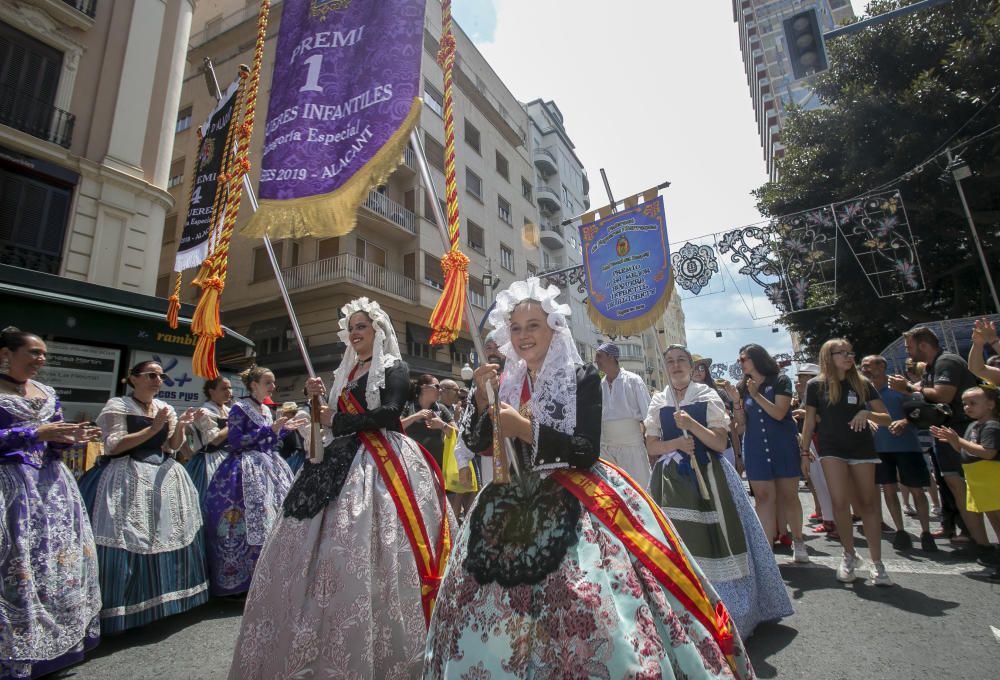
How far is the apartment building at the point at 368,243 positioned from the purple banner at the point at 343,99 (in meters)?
13.5

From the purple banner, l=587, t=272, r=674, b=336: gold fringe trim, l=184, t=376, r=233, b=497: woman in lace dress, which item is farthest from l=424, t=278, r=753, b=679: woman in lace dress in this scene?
l=184, t=376, r=233, b=497: woman in lace dress

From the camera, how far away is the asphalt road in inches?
106

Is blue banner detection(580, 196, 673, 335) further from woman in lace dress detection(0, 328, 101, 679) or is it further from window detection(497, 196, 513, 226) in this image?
window detection(497, 196, 513, 226)

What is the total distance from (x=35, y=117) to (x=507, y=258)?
19.3 m

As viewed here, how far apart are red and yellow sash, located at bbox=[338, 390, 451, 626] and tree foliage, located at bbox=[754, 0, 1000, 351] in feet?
43.4

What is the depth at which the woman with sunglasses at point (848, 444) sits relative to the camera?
4023mm

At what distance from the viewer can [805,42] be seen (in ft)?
24.0

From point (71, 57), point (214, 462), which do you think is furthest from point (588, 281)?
point (71, 57)

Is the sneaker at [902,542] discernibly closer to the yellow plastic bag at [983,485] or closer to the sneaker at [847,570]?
the yellow plastic bag at [983,485]

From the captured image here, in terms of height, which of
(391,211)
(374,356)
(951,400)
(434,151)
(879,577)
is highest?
(434,151)

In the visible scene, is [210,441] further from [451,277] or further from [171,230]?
[171,230]

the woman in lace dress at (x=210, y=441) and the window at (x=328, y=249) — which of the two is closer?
the woman in lace dress at (x=210, y=441)

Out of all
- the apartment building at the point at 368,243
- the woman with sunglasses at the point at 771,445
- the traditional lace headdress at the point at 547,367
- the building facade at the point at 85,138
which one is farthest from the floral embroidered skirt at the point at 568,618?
the apartment building at the point at 368,243

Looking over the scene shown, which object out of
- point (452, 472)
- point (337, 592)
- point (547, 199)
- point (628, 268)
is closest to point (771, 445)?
point (628, 268)
